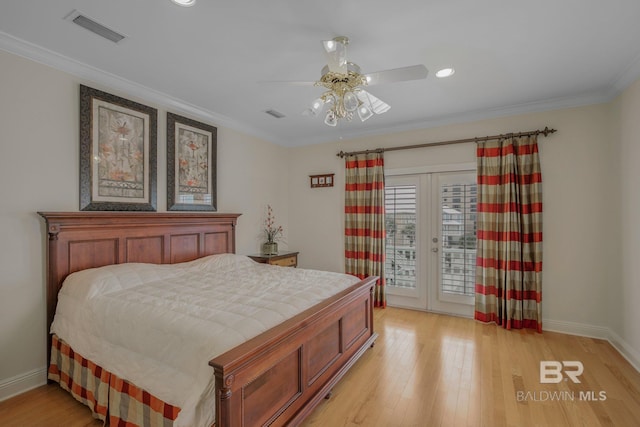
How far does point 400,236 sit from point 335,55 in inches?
118

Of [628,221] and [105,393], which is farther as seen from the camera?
[628,221]

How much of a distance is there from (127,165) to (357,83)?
2415mm

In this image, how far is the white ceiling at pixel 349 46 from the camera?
1.96 m

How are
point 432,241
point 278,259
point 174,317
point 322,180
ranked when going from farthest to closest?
point 322,180, point 278,259, point 432,241, point 174,317

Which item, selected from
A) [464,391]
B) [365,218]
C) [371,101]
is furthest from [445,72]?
[464,391]

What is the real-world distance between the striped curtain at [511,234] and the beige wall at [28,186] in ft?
14.4

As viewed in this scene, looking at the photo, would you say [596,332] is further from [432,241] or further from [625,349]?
[432,241]

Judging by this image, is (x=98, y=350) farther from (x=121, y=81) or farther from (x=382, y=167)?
(x=382, y=167)

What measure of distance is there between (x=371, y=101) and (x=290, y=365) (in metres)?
1.98

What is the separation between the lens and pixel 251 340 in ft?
5.15

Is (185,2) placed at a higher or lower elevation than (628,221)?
higher

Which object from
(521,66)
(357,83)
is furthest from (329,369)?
(521,66)

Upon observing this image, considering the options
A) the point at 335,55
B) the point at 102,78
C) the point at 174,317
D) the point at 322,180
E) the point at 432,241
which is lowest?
the point at 174,317

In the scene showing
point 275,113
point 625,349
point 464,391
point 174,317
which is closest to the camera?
point 174,317
